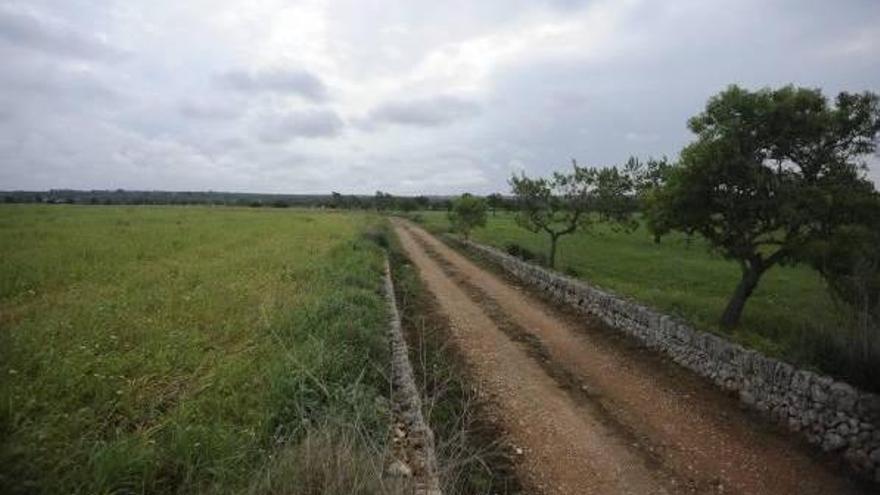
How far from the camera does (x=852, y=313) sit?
10484mm

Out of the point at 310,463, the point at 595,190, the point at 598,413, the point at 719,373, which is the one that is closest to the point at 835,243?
the point at 719,373

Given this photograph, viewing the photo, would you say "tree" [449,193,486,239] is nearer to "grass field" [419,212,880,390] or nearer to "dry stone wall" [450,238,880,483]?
"grass field" [419,212,880,390]

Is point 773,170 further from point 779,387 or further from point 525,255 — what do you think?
point 525,255

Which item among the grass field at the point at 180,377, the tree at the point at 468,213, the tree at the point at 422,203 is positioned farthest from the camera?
the tree at the point at 422,203

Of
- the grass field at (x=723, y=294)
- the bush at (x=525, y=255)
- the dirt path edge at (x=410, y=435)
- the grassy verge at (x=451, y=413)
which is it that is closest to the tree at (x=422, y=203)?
the grass field at (x=723, y=294)

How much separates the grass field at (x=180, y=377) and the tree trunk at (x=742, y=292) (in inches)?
334

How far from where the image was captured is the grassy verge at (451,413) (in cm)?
549

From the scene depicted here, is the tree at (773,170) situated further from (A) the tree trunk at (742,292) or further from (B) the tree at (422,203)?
(B) the tree at (422,203)

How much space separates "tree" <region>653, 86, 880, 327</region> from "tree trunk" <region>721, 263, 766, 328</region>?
0.15ft

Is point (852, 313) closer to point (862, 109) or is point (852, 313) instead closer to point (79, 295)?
point (862, 109)

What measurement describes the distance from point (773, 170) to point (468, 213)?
3129cm

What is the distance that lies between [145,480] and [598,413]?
6133 mm

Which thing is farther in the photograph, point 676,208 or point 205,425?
point 676,208

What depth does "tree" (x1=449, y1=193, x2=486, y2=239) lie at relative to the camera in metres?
43.8
